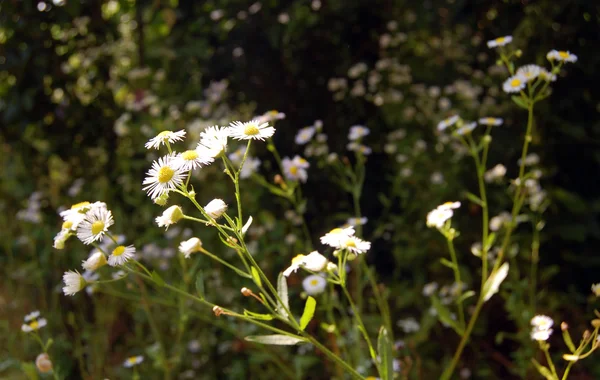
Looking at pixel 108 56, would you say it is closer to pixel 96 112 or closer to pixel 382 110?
pixel 96 112

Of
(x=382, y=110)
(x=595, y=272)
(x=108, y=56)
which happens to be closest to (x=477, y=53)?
(x=382, y=110)

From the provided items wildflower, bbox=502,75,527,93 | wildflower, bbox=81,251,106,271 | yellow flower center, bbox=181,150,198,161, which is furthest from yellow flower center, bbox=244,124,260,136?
wildflower, bbox=502,75,527,93

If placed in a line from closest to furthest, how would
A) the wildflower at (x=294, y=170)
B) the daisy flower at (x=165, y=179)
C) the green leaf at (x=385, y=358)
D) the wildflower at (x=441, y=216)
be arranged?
the daisy flower at (x=165, y=179), the green leaf at (x=385, y=358), the wildflower at (x=441, y=216), the wildflower at (x=294, y=170)

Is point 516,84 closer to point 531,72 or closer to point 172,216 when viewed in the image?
point 531,72

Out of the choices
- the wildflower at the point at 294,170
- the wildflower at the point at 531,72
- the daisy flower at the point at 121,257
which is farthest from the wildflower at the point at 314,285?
the wildflower at the point at 531,72

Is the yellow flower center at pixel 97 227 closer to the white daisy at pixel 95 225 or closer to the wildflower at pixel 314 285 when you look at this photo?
the white daisy at pixel 95 225
